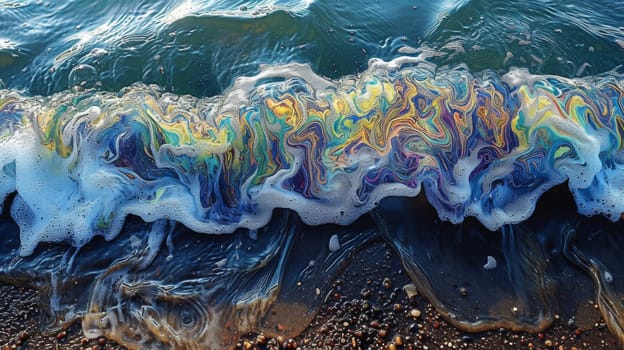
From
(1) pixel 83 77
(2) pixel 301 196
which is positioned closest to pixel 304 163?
(2) pixel 301 196

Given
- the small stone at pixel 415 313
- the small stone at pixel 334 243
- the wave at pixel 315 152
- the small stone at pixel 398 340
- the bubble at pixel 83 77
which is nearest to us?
the small stone at pixel 398 340

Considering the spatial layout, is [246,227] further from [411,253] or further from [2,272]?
[2,272]

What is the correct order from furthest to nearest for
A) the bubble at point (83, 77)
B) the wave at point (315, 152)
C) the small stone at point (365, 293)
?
the bubble at point (83, 77) → the wave at point (315, 152) → the small stone at point (365, 293)

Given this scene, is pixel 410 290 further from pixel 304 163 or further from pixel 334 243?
pixel 304 163

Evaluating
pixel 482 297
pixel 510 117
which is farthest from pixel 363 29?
pixel 482 297

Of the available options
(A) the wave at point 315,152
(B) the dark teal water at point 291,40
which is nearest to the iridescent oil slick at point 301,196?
(A) the wave at point 315,152

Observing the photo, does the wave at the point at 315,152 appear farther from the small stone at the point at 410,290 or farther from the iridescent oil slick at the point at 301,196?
the small stone at the point at 410,290

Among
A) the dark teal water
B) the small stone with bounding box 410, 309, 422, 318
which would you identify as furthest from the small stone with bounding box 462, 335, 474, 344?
the dark teal water
